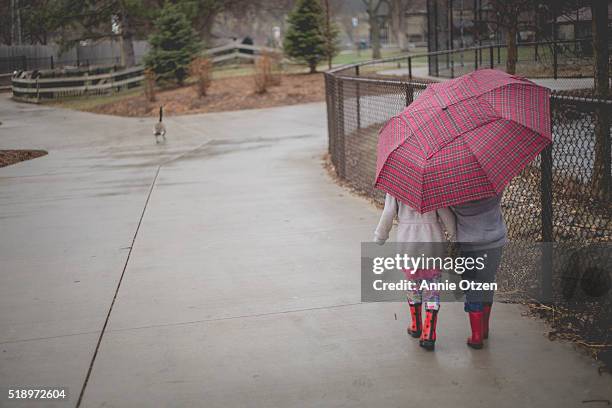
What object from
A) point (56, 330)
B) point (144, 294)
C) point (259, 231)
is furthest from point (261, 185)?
point (56, 330)

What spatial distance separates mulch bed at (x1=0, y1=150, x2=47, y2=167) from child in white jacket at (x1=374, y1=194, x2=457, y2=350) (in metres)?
11.1

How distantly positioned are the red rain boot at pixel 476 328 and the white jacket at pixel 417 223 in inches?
19.3

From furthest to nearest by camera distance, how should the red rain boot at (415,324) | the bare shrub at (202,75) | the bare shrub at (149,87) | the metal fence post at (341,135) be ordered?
the bare shrub at (149,87), the bare shrub at (202,75), the metal fence post at (341,135), the red rain boot at (415,324)

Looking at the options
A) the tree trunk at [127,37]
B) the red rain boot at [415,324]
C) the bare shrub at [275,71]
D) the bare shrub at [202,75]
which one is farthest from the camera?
the tree trunk at [127,37]

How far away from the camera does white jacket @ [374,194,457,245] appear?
438 cm

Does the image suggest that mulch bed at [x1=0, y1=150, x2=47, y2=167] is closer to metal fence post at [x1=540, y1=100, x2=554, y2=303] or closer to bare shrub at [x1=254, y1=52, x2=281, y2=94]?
bare shrub at [x1=254, y1=52, x2=281, y2=94]

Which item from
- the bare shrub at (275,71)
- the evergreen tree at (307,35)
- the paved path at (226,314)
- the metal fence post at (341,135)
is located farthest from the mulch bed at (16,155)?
the evergreen tree at (307,35)

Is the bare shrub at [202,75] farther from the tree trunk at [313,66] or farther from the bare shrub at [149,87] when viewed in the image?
the tree trunk at [313,66]

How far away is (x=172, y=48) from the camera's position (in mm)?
29203

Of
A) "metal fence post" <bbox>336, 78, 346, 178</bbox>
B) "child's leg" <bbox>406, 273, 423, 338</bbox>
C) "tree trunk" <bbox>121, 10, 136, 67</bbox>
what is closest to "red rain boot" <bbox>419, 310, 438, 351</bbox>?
"child's leg" <bbox>406, 273, 423, 338</bbox>

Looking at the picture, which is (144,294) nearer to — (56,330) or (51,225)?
(56,330)

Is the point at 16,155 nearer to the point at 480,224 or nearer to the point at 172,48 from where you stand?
the point at 480,224

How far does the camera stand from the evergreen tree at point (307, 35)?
28.7 m

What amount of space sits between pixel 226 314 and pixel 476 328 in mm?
1815
